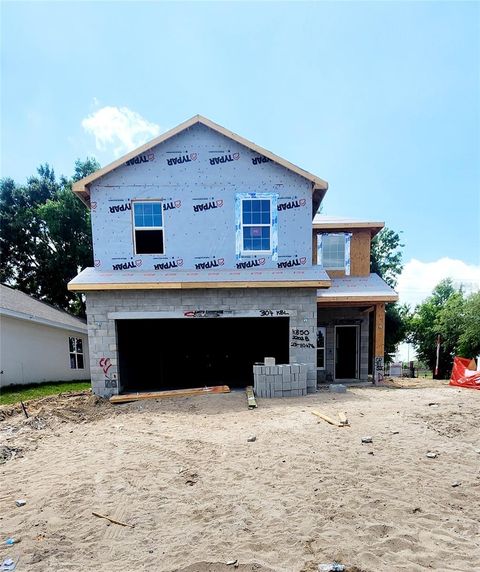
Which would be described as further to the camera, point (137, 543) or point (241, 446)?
point (241, 446)

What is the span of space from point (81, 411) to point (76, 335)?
30.2 ft

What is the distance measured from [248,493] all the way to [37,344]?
1380 centimetres

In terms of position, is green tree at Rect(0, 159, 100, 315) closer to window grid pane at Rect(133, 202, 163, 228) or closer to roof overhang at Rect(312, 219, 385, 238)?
window grid pane at Rect(133, 202, 163, 228)

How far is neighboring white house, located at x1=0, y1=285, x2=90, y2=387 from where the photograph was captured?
42.9 ft

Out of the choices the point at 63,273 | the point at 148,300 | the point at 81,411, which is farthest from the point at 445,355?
the point at 63,273

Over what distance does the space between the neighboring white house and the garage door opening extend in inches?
176

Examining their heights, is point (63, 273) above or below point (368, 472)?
above

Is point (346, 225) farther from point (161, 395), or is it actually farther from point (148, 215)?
point (161, 395)

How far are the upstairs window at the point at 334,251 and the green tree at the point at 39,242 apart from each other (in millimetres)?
16481

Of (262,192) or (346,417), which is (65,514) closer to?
(346,417)

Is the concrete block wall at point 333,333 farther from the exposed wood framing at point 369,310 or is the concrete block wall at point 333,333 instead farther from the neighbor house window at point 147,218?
the neighbor house window at point 147,218

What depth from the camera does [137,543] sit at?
3225mm

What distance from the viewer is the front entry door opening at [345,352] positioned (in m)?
13.5

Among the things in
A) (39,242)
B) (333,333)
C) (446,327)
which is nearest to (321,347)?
(333,333)
